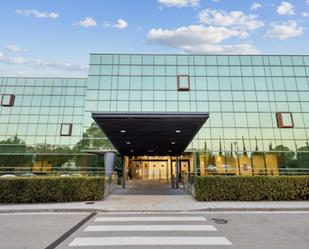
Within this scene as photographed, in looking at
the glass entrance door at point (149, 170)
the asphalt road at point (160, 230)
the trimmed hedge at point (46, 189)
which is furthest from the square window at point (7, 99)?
the asphalt road at point (160, 230)

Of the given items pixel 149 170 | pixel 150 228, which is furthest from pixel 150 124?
pixel 149 170

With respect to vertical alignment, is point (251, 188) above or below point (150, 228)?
above

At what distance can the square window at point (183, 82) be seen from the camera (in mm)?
30919

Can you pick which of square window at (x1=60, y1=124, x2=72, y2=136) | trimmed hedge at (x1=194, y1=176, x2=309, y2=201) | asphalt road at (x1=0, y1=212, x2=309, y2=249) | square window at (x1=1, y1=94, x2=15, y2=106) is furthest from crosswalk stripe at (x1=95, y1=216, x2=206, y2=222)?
square window at (x1=1, y1=94, x2=15, y2=106)

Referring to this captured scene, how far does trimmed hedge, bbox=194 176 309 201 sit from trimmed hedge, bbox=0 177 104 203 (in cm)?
624

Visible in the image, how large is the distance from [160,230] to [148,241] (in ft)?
3.61

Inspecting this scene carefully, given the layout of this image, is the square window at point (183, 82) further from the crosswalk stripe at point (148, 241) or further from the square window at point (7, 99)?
the square window at point (7, 99)

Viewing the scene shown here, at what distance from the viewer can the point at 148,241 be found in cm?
565

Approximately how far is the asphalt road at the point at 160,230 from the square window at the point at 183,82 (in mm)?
23315

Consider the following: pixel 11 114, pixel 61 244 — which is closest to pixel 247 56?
pixel 61 244

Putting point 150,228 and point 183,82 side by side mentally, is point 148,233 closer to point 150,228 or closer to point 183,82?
point 150,228

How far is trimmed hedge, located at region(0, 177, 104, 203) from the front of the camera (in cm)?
1166

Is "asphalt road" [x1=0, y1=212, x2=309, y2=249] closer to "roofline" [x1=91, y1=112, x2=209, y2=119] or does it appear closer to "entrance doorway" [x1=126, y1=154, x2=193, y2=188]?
"roofline" [x1=91, y1=112, x2=209, y2=119]

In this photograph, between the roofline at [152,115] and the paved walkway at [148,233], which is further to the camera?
the roofline at [152,115]
